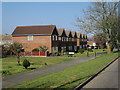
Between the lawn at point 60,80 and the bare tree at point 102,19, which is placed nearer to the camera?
the lawn at point 60,80

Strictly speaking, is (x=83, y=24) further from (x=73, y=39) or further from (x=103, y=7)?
(x=73, y=39)

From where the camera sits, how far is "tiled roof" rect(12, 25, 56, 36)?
134 ft

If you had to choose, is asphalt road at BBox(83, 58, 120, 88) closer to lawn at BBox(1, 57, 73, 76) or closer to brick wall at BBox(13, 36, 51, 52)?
lawn at BBox(1, 57, 73, 76)

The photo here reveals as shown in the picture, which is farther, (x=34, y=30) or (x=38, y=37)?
(x=34, y=30)

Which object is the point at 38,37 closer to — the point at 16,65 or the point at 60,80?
the point at 16,65

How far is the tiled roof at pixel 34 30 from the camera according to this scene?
40.9 m

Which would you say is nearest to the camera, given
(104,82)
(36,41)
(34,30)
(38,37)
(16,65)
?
(104,82)

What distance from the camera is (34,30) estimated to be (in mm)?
42500

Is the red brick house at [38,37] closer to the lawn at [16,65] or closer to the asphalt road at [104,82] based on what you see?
the lawn at [16,65]

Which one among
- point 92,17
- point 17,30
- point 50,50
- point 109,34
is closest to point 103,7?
point 92,17

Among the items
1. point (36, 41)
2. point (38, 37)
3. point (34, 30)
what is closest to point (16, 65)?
point (38, 37)

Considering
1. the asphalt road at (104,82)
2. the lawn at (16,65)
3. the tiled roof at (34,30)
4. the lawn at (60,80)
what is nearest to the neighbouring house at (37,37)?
the tiled roof at (34,30)

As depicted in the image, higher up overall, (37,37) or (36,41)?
(37,37)

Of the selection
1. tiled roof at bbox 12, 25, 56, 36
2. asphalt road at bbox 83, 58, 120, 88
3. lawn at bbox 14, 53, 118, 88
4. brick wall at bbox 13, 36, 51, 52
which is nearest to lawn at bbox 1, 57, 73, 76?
lawn at bbox 14, 53, 118, 88
